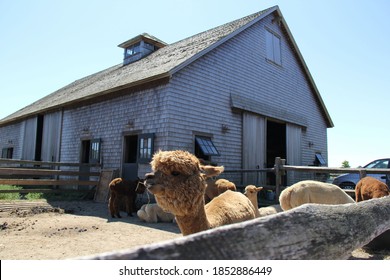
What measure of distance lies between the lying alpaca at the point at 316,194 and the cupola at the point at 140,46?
14.9m

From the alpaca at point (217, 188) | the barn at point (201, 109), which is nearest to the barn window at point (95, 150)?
the barn at point (201, 109)

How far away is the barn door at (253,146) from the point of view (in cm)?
1430

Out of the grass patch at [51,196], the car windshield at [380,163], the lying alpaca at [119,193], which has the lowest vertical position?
the grass patch at [51,196]

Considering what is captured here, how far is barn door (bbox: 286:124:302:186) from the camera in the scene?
17.0 metres

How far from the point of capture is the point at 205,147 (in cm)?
1200

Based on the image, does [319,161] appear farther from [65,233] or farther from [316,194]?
[65,233]

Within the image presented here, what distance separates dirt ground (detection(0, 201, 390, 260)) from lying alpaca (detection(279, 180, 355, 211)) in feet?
4.02

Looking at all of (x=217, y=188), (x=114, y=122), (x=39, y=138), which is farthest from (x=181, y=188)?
(x=39, y=138)

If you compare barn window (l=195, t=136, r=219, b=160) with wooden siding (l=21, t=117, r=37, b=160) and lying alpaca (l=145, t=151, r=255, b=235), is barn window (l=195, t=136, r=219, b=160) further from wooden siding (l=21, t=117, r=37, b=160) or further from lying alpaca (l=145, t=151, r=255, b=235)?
wooden siding (l=21, t=117, r=37, b=160)

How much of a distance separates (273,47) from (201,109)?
7.65 m

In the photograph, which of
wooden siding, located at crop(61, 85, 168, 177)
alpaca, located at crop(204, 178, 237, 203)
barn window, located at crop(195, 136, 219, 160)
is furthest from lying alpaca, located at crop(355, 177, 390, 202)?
wooden siding, located at crop(61, 85, 168, 177)

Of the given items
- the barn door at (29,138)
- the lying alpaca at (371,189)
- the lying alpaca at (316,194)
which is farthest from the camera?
the barn door at (29,138)

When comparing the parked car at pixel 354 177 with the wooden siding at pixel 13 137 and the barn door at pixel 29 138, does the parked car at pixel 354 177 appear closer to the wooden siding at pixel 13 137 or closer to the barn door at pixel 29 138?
the barn door at pixel 29 138

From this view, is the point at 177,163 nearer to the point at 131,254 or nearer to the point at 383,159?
the point at 131,254
